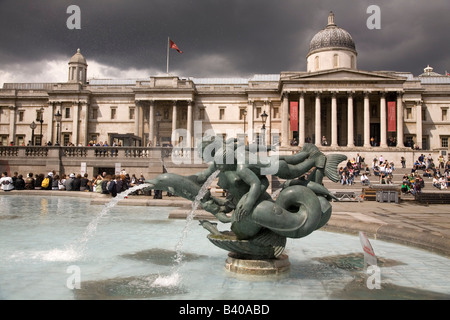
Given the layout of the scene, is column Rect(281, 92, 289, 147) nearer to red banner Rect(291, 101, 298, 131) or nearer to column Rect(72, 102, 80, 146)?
red banner Rect(291, 101, 298, 131)

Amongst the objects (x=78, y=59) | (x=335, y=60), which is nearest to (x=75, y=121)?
(x=78, y=59)

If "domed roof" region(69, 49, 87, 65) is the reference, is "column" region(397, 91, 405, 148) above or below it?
below

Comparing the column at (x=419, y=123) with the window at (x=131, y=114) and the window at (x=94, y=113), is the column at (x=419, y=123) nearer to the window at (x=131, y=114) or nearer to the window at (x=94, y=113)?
the window at (x=131, y=114)

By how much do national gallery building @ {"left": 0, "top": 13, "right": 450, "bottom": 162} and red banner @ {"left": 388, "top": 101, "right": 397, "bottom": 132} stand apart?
0.12 meters

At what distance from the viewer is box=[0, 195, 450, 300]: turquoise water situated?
16.7 feet

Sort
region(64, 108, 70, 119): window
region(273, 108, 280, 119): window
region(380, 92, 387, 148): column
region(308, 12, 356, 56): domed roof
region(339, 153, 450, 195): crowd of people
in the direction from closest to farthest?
region(339, 153, 450, 195): crowd of people < region(380, 92, 387, 148): column < region(273, 108, 280, 119): window < region(308, 12, 356, 56): domed roof < region(64, 108, 70, 119): window

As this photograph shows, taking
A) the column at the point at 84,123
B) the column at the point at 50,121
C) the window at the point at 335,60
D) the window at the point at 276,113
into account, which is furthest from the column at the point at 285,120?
the column at the point at 50,121

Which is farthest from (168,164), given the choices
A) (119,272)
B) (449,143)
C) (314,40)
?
(449,143)

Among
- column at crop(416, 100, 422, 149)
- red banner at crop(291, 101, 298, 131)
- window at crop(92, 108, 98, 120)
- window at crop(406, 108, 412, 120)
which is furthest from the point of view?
window at crop(92, 108, 98, 120)

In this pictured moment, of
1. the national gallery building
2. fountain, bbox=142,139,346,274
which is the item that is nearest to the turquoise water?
fountain, bbox=142,139,346,274

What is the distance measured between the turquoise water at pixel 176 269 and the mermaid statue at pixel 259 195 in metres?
0.57

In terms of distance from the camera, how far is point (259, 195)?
18.7ft

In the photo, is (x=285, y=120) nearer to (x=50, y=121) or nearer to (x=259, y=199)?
(x=50, y=121)
